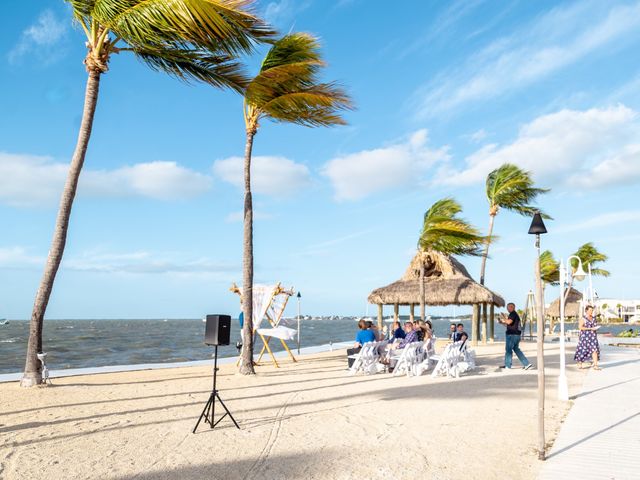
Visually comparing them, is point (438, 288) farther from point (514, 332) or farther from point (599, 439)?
point (599, 439)

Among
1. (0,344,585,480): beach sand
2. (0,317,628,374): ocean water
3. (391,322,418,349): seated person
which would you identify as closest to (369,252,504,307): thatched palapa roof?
(0,317,628,374): ocean water

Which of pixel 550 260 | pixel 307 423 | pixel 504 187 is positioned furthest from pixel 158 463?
pixel 550 260

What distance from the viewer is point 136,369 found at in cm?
1336

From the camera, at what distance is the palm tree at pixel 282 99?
11.1m

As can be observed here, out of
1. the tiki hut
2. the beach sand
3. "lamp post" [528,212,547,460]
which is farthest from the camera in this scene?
the tiki hut

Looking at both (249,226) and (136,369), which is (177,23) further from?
(136,369)

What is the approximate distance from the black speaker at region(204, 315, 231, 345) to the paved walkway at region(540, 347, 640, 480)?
3561mm

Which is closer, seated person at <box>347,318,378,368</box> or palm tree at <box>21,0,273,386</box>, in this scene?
palm tree at <box>21,0,273,386</box>

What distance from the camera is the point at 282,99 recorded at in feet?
37.2

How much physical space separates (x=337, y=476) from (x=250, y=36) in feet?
26.1

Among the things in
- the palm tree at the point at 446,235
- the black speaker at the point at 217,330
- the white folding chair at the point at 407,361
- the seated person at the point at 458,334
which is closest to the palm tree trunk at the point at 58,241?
the black speaker at the point at 217,330

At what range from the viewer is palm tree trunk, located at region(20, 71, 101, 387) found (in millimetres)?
9320

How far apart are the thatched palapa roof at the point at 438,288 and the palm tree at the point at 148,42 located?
14.8 meters

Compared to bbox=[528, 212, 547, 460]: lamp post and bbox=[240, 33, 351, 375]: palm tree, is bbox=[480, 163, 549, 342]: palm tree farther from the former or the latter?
bbox=[528, 212, 547, 460]: lamp post
